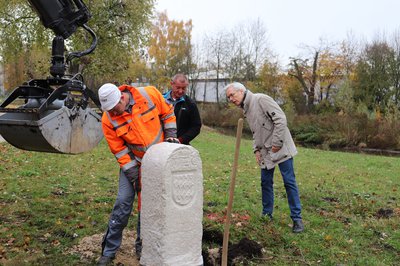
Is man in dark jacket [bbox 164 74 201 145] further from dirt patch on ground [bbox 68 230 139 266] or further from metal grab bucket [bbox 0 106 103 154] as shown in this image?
dirt patch on ground [bbox 68 230 139 266]

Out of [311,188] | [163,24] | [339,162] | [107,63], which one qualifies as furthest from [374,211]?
[163,24]

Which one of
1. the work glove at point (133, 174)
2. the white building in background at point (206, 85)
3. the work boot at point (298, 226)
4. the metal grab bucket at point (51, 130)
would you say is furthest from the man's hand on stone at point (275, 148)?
the white building in background at point (206, 85)

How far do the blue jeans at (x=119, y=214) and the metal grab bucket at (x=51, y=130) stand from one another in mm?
671

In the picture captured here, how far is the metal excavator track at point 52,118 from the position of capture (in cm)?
441

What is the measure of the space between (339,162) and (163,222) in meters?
A: 13.0

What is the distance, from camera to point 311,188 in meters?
9.76

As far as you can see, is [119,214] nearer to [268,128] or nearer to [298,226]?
[268,128]

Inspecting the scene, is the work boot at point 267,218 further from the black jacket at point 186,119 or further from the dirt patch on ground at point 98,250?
the dirt patch on ground at point 98,250

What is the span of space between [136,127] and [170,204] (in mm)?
1067

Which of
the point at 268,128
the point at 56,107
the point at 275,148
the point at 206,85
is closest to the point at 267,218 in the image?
the point at 275,148

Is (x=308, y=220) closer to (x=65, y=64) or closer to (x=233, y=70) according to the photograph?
(x=65, y=64)

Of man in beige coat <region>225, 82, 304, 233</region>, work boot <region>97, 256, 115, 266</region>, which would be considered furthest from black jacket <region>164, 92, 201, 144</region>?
work boot <region>97, 256, 115, 266</region>

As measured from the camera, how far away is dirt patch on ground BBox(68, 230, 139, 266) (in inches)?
195

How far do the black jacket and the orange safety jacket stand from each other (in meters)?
0.88
